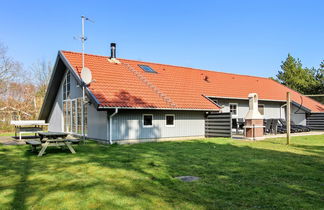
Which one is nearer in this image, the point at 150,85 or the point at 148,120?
the point at 148,120

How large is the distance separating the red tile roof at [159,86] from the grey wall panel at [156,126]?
62cm

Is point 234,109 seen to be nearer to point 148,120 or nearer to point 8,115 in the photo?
point 148,120

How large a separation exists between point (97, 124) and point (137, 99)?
2457 millimetres

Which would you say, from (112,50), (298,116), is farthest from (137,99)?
→ (298,116)

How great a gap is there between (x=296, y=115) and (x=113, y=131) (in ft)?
61.0

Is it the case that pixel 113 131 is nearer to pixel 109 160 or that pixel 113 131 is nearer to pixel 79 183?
pixel 109 160

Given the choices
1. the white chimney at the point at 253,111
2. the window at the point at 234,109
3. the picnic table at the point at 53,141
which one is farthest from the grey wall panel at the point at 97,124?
the window at the point at 234,109

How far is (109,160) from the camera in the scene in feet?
29.3

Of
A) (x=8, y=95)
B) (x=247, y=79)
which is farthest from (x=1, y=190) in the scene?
(x=8, y=95)

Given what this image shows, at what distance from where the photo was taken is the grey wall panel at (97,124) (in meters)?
13.9

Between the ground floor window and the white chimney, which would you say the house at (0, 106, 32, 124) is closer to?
the ground floor window

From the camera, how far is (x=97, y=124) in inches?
575

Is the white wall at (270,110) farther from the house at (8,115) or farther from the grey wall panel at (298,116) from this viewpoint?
the house at (8,115)

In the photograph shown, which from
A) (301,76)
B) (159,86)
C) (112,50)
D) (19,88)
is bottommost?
(159,86)
